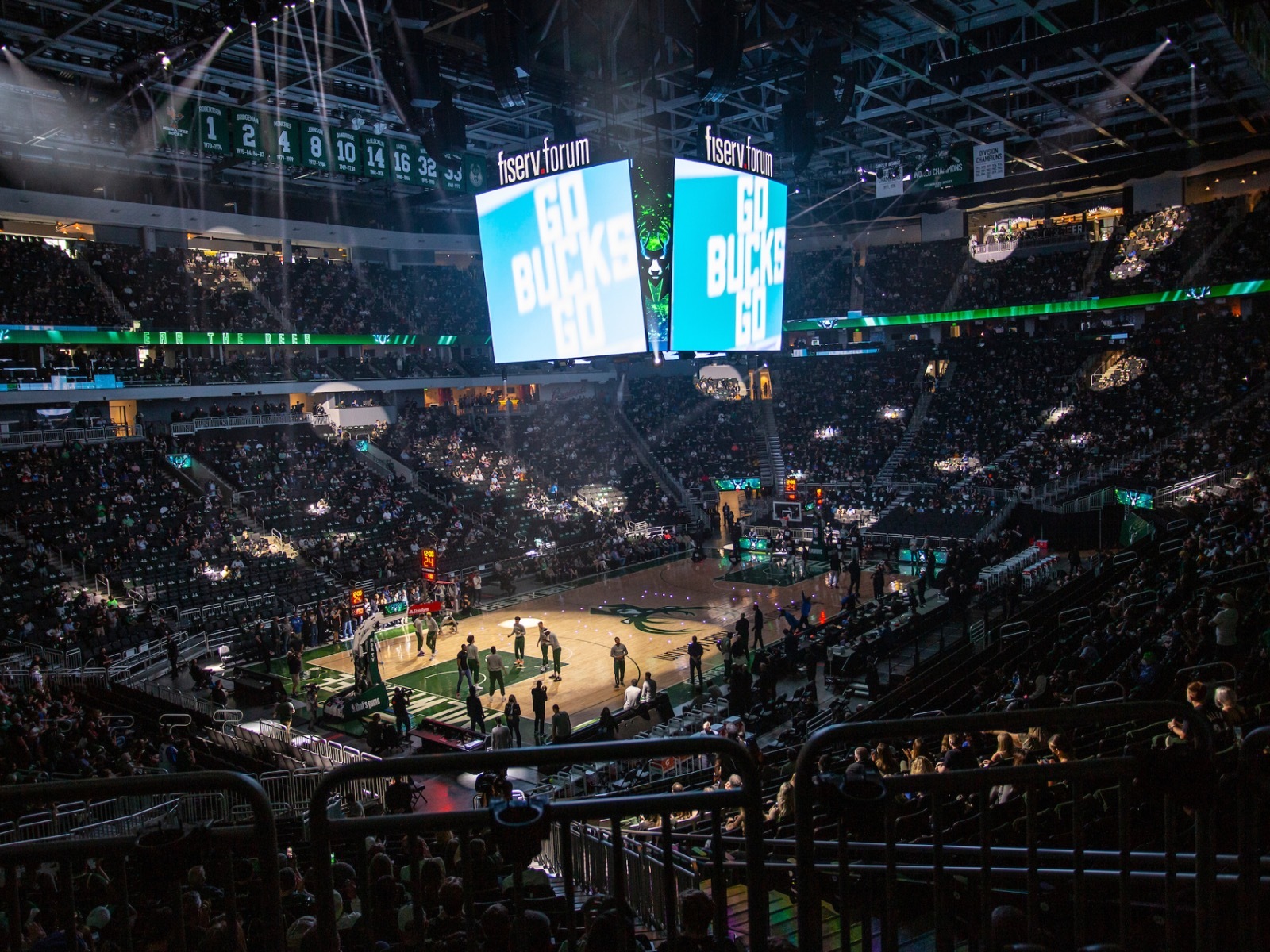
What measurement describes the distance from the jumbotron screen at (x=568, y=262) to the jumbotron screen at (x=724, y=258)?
3.31ft

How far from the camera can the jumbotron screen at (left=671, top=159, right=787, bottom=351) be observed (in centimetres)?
1706

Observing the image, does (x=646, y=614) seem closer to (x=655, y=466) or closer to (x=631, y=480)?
(x=631, y=480)

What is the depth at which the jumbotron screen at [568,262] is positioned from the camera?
16344 millimetres

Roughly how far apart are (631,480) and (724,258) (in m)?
22.1

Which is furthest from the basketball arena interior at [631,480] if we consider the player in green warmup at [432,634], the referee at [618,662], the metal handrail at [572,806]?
the referee at [618,662]

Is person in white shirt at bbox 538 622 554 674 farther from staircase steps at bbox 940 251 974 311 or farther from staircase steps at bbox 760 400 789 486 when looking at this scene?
staircase steps at bbox 940 251 974 311

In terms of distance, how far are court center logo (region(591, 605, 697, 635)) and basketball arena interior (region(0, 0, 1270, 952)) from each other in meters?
0.21

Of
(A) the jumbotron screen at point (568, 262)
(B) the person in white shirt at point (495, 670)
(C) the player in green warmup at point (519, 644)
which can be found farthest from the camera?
(C) the player in green warmup at point (519, 644)

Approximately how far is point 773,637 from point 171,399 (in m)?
25.4

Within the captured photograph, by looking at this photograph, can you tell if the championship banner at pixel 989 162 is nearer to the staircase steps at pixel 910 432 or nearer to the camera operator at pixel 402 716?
the staircase steps at pixel 910 432

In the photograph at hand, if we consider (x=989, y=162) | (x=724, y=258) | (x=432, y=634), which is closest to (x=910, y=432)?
(x=989, y=162)

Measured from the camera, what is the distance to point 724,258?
58.7 ft

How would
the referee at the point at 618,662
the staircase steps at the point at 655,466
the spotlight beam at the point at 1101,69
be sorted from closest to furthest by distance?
the referee at the point at 618,662
the spotlight beam at the point at 1101,69
the staircase steps at the point at 655,466

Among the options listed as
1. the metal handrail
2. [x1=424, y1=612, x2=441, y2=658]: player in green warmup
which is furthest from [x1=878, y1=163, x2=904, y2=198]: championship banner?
the metal handrail
